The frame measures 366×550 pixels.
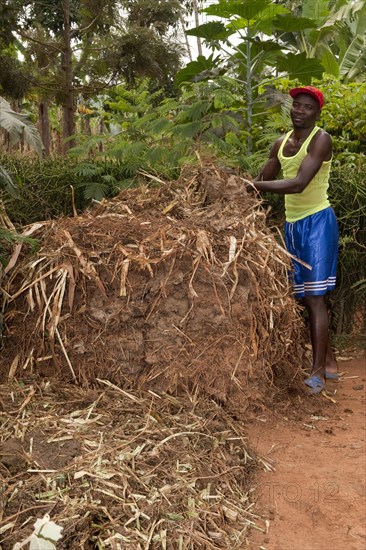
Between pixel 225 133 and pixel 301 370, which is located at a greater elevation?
pixel 225 133

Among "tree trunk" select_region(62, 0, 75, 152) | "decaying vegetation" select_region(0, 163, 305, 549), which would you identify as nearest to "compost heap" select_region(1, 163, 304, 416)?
"decaying vegetation" select_region(0, 163, 305, 549)

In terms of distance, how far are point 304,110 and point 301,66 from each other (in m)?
1.26

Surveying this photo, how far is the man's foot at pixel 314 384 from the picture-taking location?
4320 millimetres

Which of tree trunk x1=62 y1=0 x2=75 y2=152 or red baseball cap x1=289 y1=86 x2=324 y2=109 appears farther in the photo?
tree trunk x1=62 y1=0 x2=75 y2=152

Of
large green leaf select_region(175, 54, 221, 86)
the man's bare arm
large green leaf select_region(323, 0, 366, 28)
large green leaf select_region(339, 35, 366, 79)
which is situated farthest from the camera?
large green leaf select_region(339, 35, 366, 79)

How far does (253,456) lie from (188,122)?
324 centimetres

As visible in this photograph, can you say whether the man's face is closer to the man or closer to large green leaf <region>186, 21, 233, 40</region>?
the man

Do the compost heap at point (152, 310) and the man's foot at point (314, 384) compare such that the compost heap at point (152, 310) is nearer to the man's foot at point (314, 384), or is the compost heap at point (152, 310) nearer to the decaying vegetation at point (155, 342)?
the decaying vegetation at point (155, 342)

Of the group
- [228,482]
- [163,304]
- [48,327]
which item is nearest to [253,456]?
[228,482]

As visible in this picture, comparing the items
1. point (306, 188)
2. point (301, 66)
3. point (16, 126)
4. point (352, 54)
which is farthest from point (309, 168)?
point (352, 54)

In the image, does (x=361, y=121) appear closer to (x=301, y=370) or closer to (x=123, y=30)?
(x=301, y=370)

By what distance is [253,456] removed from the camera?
342 cm

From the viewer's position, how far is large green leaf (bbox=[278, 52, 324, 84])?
5.32m

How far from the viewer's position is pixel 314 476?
331 centimetres
